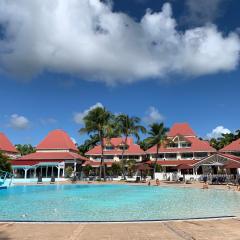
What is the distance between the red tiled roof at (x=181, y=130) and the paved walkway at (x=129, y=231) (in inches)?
2036

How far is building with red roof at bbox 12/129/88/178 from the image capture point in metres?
53.4

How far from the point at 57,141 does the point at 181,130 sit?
70.3 feet

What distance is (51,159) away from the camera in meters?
56.5

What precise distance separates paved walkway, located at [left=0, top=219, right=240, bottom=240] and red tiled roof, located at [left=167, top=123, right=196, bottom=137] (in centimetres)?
5173

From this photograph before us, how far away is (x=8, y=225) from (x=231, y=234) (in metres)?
6.02

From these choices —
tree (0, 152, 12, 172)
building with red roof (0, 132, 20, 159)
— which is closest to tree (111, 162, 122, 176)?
tree (0, 152, 12, 172)

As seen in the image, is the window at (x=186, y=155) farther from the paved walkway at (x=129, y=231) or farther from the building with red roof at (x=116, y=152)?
the paved walkway at (x=129, y=231)

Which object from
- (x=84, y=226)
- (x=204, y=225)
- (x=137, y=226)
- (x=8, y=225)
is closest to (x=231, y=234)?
(x=204, y=225)

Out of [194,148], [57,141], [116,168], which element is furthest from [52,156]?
[194,148]

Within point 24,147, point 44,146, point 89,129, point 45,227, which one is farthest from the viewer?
point 24,147

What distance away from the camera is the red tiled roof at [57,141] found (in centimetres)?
6156

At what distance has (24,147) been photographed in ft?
288

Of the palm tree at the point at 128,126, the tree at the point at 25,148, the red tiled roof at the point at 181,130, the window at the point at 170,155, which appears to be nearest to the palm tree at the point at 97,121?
the palm tree at the point at 128,126

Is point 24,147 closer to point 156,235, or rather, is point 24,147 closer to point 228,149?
point 228,149
